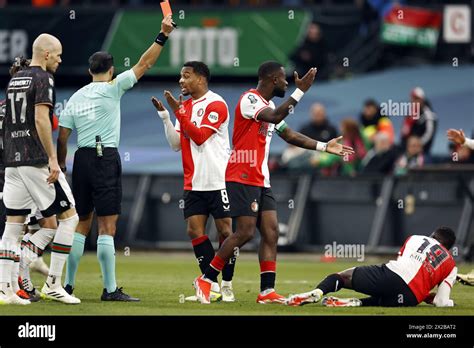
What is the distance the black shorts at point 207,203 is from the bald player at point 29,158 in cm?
147

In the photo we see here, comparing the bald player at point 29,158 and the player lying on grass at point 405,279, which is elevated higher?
the bald player at point 29,158

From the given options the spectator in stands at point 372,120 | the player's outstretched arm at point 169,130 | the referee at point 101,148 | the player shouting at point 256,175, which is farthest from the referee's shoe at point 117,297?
the spectator in stands at point 372,120

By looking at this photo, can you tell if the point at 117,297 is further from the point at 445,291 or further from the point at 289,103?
the point at 445,291

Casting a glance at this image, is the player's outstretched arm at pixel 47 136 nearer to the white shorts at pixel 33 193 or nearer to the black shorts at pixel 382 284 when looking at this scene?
the white shorts at pixel 33 193

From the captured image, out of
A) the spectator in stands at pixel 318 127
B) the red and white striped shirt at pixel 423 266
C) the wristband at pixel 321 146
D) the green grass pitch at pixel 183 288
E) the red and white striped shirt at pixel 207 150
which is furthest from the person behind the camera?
the spectator in stands at pixel 318 127

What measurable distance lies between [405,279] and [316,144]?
1696 mm

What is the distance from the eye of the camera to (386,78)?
27.2m

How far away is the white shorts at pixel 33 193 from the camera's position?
13.5 metres

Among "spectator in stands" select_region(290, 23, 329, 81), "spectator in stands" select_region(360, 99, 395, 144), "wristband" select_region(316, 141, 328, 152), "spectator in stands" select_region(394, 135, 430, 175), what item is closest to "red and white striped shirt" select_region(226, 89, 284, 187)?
"wristband" select_region(316, 141, 328, 152)

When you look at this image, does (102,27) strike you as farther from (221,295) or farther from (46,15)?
(221,295)

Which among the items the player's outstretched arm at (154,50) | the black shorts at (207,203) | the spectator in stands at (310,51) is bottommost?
the black shorts at (207,203)

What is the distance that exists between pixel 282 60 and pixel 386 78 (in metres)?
2.21

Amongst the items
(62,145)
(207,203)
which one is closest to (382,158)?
(207,203)
